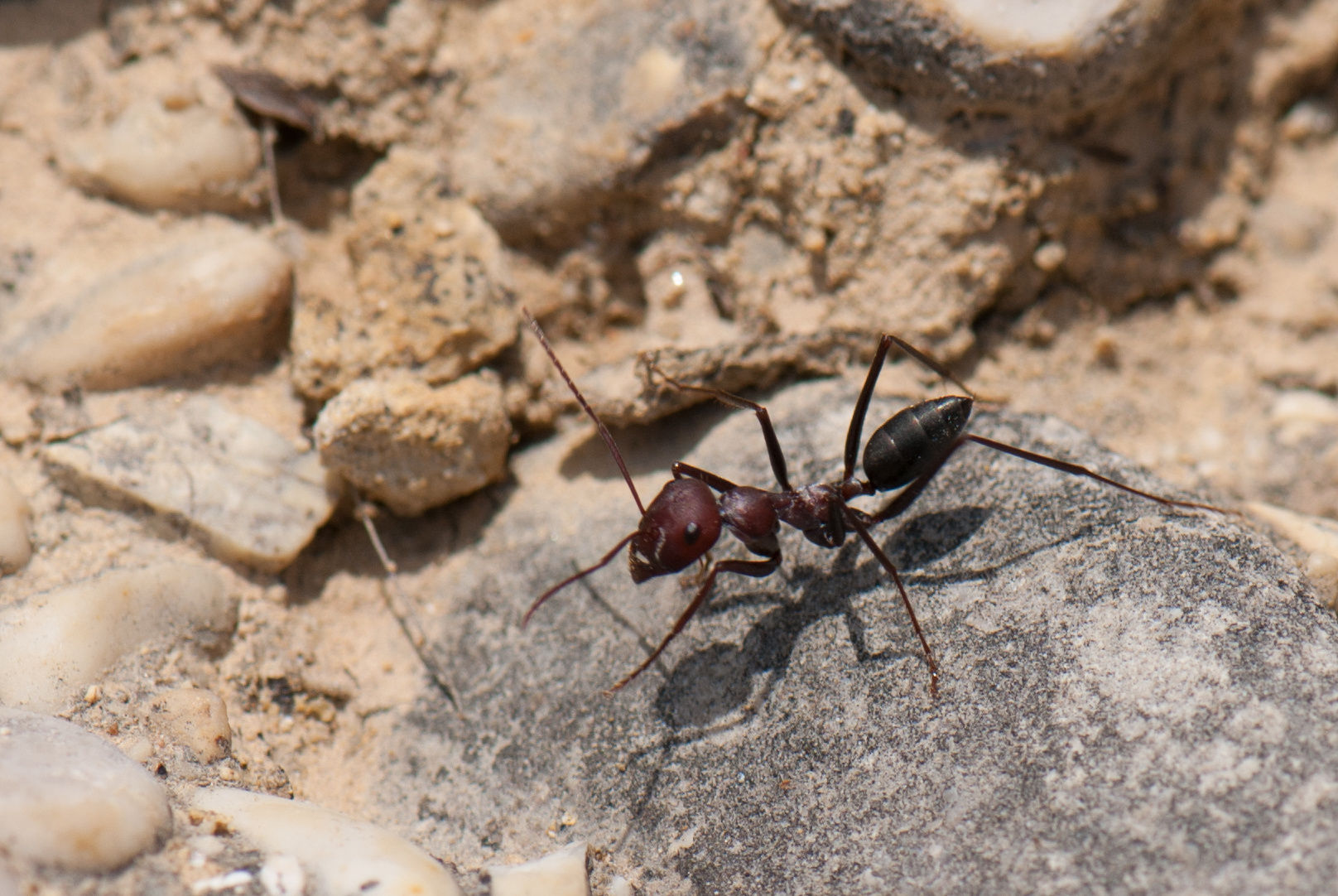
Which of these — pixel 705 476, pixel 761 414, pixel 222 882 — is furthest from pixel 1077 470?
pixel 222 882

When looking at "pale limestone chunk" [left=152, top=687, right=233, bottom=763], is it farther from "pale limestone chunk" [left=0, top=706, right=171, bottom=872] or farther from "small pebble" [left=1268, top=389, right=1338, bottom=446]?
"small pebble" [left=1268, top=389, right=1338, bottom=446]

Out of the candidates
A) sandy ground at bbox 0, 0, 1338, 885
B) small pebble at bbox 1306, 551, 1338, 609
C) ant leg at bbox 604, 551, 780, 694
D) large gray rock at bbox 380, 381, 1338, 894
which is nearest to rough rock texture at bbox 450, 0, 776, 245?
sandy ground at bbox 0, 0, 1338, 885

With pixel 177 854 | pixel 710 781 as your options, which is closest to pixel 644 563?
pixel 710 781

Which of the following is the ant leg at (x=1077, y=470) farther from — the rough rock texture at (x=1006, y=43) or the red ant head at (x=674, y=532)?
the rough rock texture at (x=1006, y=43)

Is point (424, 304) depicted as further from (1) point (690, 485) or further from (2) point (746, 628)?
(2) point (746, 628)

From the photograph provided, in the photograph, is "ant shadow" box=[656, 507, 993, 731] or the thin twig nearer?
"ant shadow" box=[656, 507, 993, 731]

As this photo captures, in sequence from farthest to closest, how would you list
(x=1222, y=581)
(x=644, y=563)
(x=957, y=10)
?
(x=957, y=10) → (x=644, y=563) → (x=1222, y=581)
